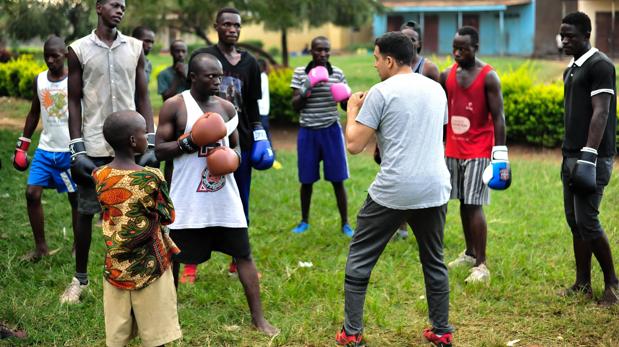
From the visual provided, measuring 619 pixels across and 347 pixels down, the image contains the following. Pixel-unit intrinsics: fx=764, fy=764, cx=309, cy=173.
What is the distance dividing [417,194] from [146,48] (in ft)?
15.2

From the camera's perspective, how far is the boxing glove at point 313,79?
23.5ft

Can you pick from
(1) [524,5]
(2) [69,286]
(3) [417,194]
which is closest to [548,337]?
(3) [417,194]

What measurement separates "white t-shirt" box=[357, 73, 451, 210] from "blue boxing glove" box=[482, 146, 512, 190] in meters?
1.22

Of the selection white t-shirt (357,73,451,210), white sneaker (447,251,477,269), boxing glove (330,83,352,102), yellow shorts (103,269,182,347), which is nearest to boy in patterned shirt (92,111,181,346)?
yellow shorts (103,269,182,347)

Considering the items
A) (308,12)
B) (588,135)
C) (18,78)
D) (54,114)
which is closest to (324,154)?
(54,114)

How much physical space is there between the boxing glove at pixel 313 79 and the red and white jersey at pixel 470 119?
1.50 m

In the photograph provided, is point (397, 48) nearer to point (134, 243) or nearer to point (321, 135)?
point (134, 243)

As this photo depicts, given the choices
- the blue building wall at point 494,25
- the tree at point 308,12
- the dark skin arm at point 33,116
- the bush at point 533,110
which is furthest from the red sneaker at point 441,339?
the blue building wall at point 494,25

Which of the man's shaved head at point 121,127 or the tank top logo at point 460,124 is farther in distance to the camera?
the tank top logo at point 460,124

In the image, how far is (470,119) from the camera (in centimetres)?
593

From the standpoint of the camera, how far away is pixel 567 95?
211 inches

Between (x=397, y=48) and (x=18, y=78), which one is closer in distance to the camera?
(x=397, y=48)

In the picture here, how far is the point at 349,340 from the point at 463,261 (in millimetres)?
2022

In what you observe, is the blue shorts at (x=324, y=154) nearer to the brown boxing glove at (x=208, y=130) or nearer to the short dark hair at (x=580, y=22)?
the short dark hair at (x=580, y=22)
